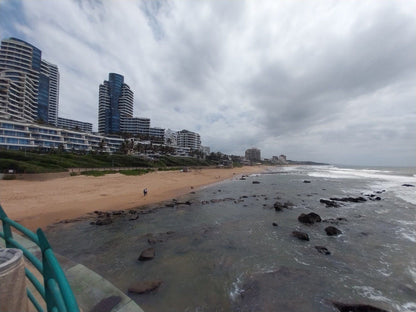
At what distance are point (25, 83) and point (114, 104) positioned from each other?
56.5 m

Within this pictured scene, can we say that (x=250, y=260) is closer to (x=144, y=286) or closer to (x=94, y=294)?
A: (x=144, y=286)

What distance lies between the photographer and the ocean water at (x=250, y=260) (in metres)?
6.48

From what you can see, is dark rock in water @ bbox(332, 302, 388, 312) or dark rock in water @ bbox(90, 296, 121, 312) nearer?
dark rock in water @ bbox(90, 296, 121, 312)

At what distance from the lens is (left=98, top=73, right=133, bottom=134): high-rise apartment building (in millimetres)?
120500

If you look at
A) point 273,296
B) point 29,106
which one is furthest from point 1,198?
point 29,106

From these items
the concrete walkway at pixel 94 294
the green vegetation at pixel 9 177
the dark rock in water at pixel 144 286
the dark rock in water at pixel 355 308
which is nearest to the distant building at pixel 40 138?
the green vegetation at pixel 9 177

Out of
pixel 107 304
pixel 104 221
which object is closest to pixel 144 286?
pixel 107 304

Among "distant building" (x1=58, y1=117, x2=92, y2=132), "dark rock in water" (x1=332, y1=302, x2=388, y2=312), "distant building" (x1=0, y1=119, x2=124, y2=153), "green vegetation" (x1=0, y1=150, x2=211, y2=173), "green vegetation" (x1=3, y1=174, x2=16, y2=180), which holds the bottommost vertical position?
"dark rock in water" (x1=332, y1=302, x2=388, y2=312)

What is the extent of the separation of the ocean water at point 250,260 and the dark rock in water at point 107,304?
2823mm

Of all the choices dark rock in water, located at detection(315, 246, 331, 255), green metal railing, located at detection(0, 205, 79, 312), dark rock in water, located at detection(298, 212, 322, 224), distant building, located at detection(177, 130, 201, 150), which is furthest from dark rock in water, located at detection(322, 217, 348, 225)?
distant building, located at detection(177, 130, 201, 150)

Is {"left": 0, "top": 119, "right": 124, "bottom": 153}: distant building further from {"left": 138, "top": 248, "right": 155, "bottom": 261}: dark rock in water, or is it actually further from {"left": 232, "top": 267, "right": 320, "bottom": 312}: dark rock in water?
{"left": 232, "top": 267, "right": 320, "bottom": 312}: dark rock in water

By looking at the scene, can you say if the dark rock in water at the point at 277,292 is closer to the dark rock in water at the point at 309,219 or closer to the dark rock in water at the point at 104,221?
the dark rock in water at the point at 309,219

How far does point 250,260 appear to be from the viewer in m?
8.88

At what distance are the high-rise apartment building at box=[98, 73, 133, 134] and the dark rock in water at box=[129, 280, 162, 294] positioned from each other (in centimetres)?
12586
